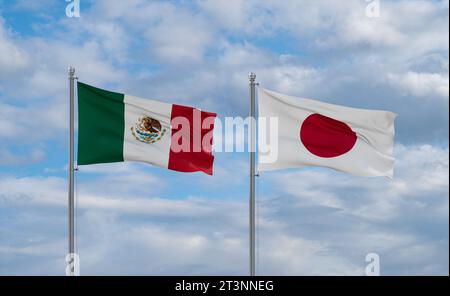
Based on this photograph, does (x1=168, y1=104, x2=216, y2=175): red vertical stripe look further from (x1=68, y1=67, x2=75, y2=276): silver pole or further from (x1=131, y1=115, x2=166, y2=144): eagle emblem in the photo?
(x1=68, y1=67, x2=75, y2=276): silver pole

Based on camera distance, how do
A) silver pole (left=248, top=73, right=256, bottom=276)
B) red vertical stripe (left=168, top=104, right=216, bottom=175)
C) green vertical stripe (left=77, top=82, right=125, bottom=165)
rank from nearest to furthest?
silver pole (left=248, top=73, right=256, bottom=276)
green vertical stripe (left=77, top=82, right=125, bottom=165)
red vertical stripe (left=168, top=104, right=216, bottom=175)

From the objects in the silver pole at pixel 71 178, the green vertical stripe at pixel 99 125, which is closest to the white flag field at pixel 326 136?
the green vertical stripe at pixel 99 125

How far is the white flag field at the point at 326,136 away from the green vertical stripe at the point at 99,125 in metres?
4.19

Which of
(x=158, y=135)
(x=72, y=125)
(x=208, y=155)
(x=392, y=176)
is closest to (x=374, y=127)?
(x=392, y=176)

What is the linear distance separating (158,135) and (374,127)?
6427mm

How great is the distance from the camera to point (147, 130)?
23.1 meters

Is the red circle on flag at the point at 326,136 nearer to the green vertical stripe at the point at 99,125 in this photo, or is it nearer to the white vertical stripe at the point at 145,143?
the white vertical stripe at the point at 145,143

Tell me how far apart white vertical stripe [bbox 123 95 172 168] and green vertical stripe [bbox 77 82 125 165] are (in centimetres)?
18

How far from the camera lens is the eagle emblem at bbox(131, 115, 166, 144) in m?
23.0

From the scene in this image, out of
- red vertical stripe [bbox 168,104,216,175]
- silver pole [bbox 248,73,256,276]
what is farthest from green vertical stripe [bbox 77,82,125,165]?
silver pole [bbox 248,73,256,276]

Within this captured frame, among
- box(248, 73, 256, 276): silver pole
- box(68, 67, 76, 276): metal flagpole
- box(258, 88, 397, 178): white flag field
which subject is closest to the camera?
box(68, 67, 76, 276): metal flagpole

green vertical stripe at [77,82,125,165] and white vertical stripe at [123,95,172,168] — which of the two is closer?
green vertical stripe at [77,82,125,165]

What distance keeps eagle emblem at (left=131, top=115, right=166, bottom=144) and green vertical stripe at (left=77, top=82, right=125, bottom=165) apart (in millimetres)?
440
